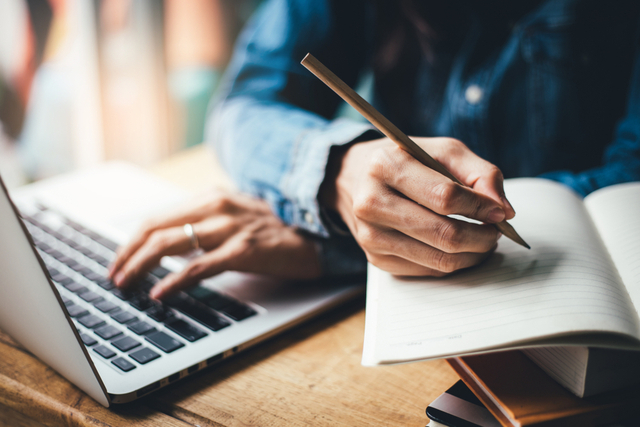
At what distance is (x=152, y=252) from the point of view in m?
0.49

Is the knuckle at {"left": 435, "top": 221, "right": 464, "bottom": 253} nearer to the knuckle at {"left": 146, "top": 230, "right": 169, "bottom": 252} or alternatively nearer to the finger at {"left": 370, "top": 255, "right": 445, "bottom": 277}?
the finger at {"left": 370, "top": 255, "right": 445, "bottom": 277}

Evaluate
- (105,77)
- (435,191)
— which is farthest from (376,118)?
(105,77)

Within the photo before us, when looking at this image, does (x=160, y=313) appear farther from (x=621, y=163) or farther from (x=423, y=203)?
(x=621, y=163)

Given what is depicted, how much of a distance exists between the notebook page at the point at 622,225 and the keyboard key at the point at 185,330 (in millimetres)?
332

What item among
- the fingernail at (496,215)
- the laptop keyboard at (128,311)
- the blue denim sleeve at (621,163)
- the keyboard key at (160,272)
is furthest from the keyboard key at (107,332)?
the blue denim sleeve at (621,163)

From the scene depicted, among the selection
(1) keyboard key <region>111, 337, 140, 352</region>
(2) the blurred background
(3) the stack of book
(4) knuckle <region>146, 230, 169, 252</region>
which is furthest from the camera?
(2) the blurred background

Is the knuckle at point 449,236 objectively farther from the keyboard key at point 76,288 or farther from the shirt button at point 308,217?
the keyboard key at point 76,288

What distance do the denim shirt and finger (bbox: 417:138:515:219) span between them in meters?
0.21

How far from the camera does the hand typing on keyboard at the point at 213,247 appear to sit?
47 cm

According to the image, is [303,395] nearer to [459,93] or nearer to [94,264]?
[94,264]

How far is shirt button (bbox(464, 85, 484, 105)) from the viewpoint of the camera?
0.73 meters

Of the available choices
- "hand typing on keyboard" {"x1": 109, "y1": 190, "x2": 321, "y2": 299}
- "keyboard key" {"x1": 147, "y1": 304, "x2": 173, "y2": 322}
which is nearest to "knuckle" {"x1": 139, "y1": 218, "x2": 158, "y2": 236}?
"hand typing on keyboard" {"x1": 109, "y1": 190, "x2": 321, "y2": 299}

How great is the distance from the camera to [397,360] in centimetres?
29

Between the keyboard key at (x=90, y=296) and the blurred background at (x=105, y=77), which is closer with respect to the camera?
the keyboard key at (x=90, y=296)
